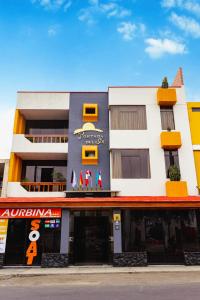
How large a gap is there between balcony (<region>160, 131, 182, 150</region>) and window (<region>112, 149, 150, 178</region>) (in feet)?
4.26

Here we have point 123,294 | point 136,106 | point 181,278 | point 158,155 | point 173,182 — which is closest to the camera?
point 123,294

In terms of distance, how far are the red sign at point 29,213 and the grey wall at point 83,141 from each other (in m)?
1.94

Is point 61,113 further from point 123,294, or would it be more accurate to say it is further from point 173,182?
point 123,294

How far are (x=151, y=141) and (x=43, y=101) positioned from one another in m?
8.77

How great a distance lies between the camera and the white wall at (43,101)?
18906mm

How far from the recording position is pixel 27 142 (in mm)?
Result: 17938

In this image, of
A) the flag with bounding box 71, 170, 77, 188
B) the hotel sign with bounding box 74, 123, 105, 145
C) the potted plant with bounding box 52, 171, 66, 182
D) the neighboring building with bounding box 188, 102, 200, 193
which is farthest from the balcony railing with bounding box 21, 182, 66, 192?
the neighboring building with bounding box 188, 102, 200, 193

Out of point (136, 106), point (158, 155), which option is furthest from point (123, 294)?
point (136, 106)

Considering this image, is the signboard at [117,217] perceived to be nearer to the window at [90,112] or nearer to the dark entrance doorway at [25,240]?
the dark entrance doorway at [25,240]

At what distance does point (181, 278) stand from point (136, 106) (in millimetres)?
11686

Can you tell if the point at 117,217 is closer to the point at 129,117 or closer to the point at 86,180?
the point at 86,180

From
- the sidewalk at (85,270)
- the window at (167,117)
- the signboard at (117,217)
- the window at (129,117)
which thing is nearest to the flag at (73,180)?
the signboard at (117,217)

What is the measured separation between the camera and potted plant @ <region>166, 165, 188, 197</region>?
52.6ft

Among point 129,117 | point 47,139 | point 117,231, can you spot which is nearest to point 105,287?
point 117,231
